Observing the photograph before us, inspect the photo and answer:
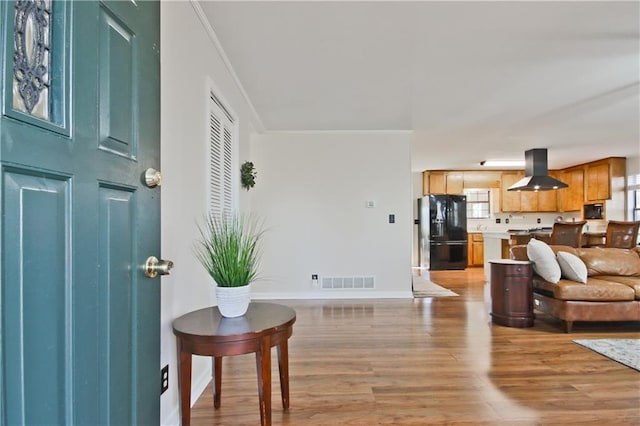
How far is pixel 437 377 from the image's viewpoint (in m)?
2.45

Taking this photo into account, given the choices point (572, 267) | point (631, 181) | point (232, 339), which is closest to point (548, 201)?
point (631, 181)

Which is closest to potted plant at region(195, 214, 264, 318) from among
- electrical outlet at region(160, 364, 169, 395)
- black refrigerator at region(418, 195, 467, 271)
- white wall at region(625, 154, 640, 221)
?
electrical outlet at region(160, 364, 169, 395)

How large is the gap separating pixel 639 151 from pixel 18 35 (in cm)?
854

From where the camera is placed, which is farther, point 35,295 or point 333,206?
point 333,206

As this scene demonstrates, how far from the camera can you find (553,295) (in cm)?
364

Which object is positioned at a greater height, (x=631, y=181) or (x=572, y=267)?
(x=631, y=181)

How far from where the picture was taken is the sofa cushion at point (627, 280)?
3.55 metres

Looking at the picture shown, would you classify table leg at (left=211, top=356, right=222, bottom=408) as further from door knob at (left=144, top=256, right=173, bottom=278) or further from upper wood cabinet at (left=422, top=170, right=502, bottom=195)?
upper wood cabinet at (left=422, top=170, right=502, bottom=195)

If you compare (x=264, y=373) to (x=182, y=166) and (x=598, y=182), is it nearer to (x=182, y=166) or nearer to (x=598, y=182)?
(x=182, y=166)

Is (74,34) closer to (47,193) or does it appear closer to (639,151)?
(47,193)

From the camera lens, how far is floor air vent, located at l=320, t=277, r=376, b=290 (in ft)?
16.8

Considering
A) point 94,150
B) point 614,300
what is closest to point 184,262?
point 94,150

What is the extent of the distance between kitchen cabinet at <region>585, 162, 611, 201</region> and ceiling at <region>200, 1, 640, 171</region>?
240 cm

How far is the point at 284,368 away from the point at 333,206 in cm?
337
